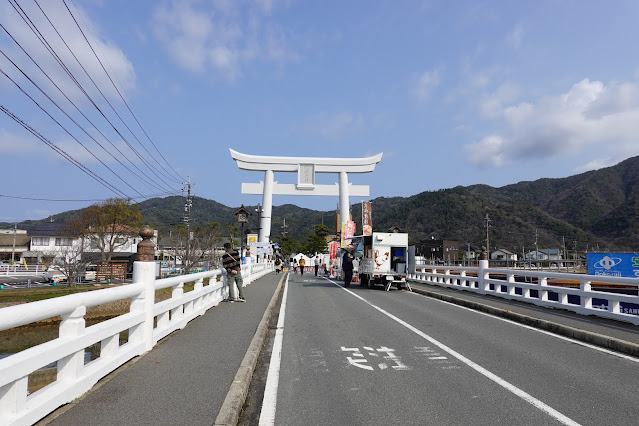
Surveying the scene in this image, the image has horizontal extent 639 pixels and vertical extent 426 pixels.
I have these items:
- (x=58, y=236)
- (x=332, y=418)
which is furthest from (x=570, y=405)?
(x=58, y=236)

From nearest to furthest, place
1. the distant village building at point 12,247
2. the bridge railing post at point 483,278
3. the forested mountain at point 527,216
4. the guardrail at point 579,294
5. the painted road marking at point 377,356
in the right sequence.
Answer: the painted road marking at point 377,356, the guardrail at point 579,294, the bridge railing post at point 483,278, the distant village building at point 12,247, the forested mountain at point 527,216

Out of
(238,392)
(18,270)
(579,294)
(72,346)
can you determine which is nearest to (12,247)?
(18,270)

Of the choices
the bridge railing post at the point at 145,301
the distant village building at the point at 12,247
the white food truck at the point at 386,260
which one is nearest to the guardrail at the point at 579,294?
the white food truck at the point at 386,260

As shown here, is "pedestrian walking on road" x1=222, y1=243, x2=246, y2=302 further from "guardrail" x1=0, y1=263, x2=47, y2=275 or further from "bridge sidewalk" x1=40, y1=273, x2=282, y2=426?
"guardrail" x1=0, y1=263, x2=47, y2=275

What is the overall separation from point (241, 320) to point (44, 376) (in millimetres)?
5010

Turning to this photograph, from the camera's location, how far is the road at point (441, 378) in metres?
4.29

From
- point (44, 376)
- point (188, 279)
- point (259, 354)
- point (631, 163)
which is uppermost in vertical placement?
point (631, 163)

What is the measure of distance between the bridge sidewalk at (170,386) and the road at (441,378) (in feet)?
1.65

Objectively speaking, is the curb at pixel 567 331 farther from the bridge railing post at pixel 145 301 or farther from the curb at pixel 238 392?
the bridge railing post at pixel 145 301

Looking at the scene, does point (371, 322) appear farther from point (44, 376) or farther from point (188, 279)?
point (44, 376)

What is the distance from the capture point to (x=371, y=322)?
1030 cm

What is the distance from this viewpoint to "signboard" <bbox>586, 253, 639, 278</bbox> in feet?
47.1

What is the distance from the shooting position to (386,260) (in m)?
22.4

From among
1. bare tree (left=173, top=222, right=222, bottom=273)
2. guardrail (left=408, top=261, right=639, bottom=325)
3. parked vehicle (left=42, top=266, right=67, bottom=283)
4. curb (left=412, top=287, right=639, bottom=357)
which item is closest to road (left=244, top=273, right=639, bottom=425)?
curb (left=412, top=287, right=639, bottom=357)
